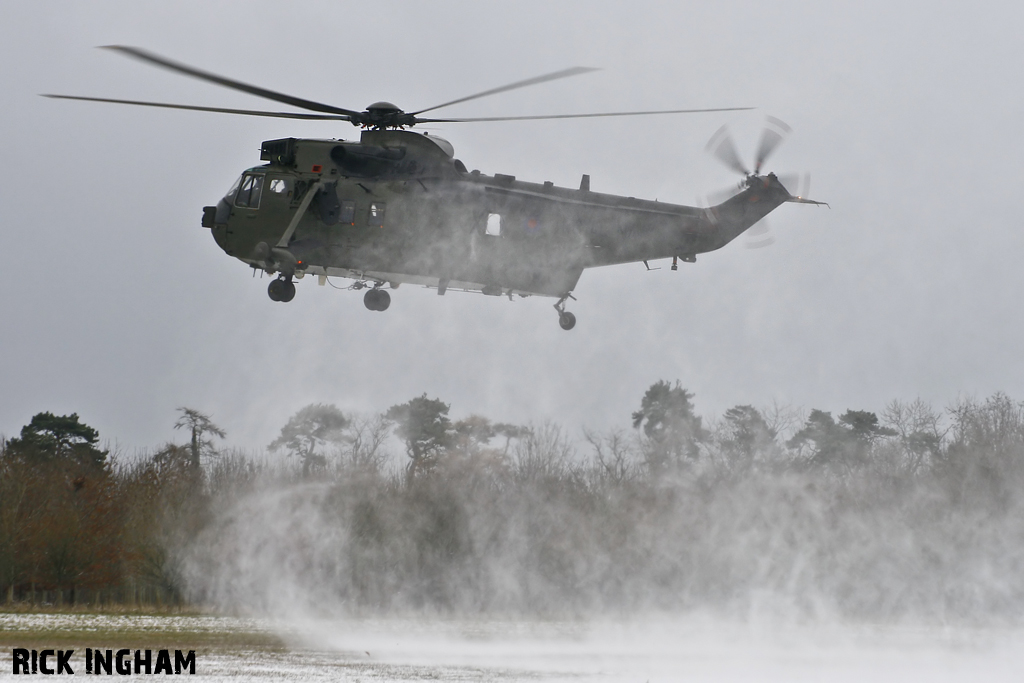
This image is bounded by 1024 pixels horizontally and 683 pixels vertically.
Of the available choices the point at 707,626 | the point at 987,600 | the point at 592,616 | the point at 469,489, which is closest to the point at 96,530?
the point at 469,489

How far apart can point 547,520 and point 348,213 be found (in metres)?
17.1

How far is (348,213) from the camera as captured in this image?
66.8 ft

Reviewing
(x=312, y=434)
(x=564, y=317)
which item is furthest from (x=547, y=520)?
(x=564, y=317)

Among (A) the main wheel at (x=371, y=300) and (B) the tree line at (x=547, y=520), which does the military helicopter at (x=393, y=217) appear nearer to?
Answer: (A) the main wheel at (x=371, y=300)

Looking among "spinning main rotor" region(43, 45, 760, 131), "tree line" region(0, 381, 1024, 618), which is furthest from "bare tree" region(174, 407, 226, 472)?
"spinning main rotor" region(43, 45, 760, 131)

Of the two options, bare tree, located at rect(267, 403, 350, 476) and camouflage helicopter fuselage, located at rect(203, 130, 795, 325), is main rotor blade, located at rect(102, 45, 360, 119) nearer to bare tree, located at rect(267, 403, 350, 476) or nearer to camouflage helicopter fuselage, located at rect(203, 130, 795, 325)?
camouflage helicopter fuselage, located at rect(203, 130, 795, 325)

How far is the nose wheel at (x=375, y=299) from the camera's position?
70.1ft

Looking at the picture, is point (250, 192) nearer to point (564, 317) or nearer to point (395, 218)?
point (395, 218)

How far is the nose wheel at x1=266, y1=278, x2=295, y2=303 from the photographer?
20500mm

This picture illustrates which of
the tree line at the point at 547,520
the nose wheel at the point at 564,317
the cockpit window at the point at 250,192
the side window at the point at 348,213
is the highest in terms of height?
the cockpit window at the point at 250,192

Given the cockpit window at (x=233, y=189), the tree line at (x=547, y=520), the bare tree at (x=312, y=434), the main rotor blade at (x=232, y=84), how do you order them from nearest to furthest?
the main rotor blade at (x=232, y=84) < the cockpit window at (x=233, y=189) < the tree line at (x=547, y=520) < the bare tree at (x=312, y=434)

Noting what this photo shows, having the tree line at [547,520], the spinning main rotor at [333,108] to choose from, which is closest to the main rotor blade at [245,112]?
the spinning main rotor at [333,108]

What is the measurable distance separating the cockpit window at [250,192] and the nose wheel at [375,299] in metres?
2.90

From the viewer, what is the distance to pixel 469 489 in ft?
119
